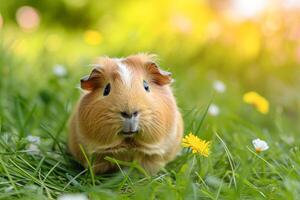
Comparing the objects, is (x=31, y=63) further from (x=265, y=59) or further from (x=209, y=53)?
(x=265, y=59)

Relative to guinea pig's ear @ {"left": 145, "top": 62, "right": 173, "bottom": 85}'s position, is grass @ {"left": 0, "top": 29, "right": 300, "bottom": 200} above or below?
below

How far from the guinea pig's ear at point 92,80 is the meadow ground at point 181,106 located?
0.23 meters

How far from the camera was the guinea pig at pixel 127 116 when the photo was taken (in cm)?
296

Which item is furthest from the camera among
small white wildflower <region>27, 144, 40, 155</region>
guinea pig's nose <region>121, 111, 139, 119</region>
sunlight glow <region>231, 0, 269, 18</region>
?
sunlight glow <region>231, 0, 269, 18</region>

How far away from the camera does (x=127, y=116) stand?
2.91m

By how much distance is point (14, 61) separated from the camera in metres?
5.27

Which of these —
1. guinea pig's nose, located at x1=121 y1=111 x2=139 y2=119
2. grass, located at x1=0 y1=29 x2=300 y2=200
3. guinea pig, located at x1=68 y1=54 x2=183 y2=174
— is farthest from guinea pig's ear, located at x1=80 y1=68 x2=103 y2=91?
grass, located at x1=0 y1=29 x2=300 y2=200

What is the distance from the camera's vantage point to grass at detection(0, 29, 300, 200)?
2.93m

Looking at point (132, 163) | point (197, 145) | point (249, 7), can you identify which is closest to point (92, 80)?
point (132, 163)

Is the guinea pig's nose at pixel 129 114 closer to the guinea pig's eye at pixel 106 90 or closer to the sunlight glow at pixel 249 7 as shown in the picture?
the guinea pig's eye at pixel 106 90

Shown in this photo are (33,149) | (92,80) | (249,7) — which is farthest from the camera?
(249,7)

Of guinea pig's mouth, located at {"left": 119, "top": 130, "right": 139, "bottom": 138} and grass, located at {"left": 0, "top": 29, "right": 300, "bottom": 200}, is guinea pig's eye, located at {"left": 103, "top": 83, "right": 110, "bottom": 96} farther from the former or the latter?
grass, located at {"left": 0, "top": 29, "right": 300, "bottom": 200}

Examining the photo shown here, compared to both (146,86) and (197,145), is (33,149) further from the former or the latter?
(197,145)

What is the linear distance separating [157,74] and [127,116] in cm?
46
